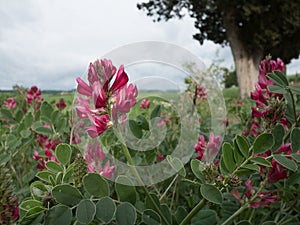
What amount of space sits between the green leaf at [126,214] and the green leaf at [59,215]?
72mm

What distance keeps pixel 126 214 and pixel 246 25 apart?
1384 cm

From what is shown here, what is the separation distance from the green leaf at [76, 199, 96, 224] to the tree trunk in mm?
13164

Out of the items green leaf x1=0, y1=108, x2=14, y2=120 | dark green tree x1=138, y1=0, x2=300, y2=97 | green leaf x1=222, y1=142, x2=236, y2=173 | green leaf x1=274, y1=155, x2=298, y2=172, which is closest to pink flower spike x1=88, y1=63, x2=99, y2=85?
green leaf x1=222, y1=142, x2=236, y2=173

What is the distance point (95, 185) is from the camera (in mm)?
509

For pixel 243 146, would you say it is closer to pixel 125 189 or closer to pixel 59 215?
pixel 125 189

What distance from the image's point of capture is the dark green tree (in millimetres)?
12480

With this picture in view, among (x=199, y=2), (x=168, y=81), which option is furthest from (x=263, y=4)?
(x=168, y=81)

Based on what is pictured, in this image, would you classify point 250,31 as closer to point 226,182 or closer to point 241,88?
point 241,88

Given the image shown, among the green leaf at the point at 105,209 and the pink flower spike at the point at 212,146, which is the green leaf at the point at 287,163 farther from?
the green leaf at the point at 105,209

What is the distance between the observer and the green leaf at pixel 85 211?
49 cm

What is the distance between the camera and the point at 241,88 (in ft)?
43.5

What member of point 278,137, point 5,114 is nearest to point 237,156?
point 278,137

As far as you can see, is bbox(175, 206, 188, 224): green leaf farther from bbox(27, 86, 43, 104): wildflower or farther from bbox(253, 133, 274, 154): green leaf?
bbox(27, 86, 43, 104): wildflower

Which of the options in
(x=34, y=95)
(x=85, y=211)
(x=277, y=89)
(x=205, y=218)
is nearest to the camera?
(x=85, y=211)
